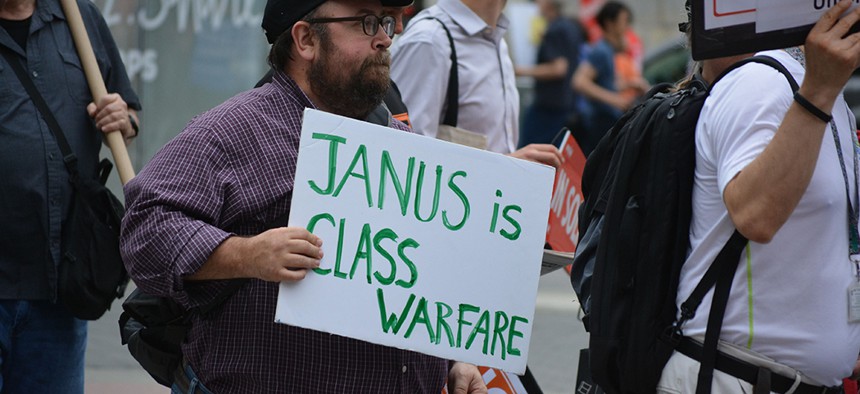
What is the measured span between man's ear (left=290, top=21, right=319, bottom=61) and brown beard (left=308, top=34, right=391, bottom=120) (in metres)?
0.02

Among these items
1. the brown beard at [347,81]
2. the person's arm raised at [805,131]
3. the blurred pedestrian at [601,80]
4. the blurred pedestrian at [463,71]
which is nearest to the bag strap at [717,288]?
the person's arm raised at [805,131]

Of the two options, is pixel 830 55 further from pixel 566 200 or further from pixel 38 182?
pixel 38 182

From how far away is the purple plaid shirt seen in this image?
103 inches

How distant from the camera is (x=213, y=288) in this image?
274cm

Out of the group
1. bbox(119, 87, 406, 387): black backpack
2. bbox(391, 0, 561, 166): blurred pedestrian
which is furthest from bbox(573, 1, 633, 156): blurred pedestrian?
bbox(119, 87, 406, 387): black backpack

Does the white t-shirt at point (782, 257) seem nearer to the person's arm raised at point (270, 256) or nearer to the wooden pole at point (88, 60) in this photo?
the person's arm raised at point (270, 256)

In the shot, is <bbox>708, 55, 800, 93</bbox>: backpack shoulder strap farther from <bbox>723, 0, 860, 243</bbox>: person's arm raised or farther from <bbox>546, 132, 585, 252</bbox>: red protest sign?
<bbox>546, 132, 585, 252</bbox>: red protest sign

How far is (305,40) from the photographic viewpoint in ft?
9.27

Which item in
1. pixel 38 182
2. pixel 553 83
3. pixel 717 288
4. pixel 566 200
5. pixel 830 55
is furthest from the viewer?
pixel 553 83

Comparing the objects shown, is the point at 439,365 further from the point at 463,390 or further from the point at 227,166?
the point at 227,166

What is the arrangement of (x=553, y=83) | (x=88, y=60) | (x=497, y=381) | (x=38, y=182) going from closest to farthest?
(x=38, y=182), (x=88, y=60), (x=497, y=381), (x=553, y=83)

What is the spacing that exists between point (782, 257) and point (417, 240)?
2.48 feet

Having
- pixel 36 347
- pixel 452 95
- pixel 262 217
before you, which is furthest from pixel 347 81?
pixel 452 95

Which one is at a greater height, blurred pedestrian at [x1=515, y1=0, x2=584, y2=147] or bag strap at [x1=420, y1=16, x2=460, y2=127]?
blurred pedestrian at [x1=515, y1=0, x2=584, y2=147]
